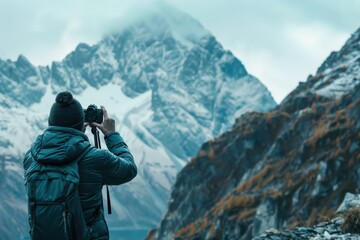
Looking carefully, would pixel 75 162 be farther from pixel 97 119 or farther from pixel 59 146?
pixel 97 119

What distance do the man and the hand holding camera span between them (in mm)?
499

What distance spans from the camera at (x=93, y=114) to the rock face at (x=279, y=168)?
137ft

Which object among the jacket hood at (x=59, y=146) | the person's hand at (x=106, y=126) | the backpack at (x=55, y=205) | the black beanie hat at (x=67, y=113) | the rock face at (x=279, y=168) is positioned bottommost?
the backpack at (x=55, y=205)

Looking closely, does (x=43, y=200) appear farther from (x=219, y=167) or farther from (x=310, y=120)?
(x=219, y=167)

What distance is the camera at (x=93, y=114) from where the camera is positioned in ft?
31.9

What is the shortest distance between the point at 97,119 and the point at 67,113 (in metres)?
0.83

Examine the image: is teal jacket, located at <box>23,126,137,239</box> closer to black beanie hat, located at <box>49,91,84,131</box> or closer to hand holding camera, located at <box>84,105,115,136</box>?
black beanie hat, located at <box>49,91,84,131</box>

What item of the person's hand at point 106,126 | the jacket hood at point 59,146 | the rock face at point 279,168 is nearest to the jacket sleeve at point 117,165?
the person's hand at point 106,126

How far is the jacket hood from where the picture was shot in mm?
8438

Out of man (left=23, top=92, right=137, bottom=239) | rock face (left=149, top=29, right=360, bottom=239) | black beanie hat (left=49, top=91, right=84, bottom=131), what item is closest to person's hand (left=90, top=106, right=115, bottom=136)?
man (left=23, top=92, right=137, bottom=239)

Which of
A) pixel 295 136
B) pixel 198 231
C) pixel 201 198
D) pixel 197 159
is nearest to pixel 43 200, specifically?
pixel 198 231

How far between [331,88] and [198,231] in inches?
1786

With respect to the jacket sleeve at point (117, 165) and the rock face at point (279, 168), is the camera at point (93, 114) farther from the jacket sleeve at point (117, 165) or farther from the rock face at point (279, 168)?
the rock face at point (279, 168)

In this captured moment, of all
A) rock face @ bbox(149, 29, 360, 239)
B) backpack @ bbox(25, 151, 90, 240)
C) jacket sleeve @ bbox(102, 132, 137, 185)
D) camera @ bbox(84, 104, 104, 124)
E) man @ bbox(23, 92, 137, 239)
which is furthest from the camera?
rock face @ bbox(149, 29, 360, 239)
